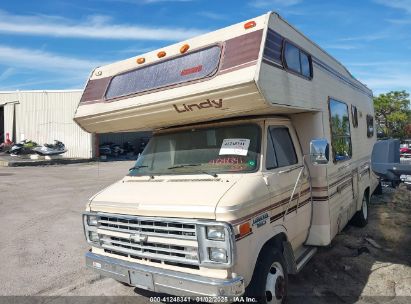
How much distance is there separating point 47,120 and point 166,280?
27241 mm

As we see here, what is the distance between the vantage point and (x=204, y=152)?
15.8ft

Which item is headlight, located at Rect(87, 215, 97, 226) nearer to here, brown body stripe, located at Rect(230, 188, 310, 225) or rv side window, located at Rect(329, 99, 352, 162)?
brown body stripe, located at Rect(230, 188, 310, 225)

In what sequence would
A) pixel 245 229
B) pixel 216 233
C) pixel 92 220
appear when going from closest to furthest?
pixel 216 233, pixel 245 229, pixel 92 220

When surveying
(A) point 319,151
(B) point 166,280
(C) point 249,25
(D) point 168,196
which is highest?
(C) point 249,25

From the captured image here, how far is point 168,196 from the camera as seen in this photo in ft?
13.3

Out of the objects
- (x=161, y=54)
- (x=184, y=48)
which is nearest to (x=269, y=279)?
(x=184, y=48)

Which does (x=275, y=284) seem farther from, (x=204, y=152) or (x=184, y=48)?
(x=184, y=48)

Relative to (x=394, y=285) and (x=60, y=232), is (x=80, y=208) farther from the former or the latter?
(x=394, y=285)

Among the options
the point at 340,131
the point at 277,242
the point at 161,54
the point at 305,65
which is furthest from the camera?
the point at 340,131

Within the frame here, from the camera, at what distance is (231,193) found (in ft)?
12.5

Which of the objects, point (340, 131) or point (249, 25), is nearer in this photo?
point (249, 25)

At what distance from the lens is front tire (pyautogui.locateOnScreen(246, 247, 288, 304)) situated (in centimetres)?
388

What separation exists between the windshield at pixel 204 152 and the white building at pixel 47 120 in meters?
22.7

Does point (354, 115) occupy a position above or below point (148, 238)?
above
